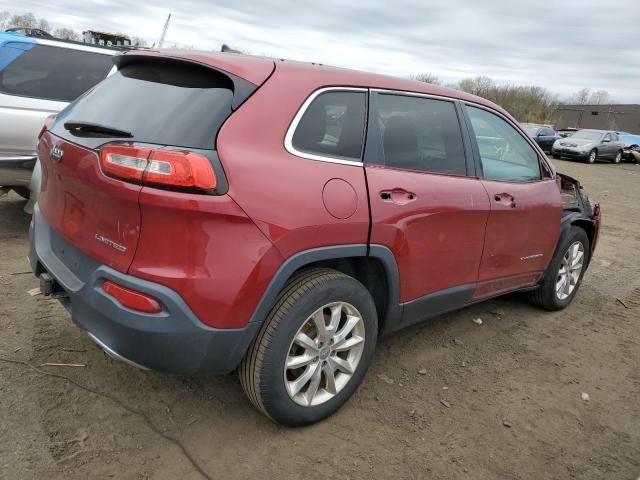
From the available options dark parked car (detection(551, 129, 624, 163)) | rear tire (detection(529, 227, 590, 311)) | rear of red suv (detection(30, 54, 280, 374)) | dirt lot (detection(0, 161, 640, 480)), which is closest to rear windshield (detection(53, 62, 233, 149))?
rear of red suv (detection(30, 54, 280, 374))

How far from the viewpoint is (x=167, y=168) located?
212 cm

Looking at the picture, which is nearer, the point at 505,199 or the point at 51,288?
the point at 51,288

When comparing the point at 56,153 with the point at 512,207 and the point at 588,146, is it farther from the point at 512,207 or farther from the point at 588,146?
the point at 588,146

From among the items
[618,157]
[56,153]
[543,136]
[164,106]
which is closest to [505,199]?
[164,106]

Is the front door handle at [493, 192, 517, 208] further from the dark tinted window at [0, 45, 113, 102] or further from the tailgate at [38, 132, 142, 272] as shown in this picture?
the dark tinted window at [0, 45, 113, 102]

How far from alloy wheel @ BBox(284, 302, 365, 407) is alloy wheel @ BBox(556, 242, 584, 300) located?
2.60m

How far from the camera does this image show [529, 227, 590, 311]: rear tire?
4484 mm

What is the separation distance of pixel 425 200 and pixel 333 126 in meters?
0.69

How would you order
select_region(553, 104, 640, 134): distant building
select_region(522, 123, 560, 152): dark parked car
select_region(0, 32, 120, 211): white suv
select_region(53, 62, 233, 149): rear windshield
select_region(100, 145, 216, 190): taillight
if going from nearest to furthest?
select_region(100, 145, 216, 190): taillight → select_region(53, 62, 233, 149): rear windshield → select_region(0, 32, 120, 211): white suv → select_region(522, 123, 560, 152): dark parked car → select_region(553, 104, 640, 134): distant building

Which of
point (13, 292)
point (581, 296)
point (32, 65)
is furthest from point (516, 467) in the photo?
point (32, 65)

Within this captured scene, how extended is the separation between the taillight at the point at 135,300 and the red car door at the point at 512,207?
2.23m

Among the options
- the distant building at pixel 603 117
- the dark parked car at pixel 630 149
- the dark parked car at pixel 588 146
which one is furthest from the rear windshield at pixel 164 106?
the distant building at pixel 603 117

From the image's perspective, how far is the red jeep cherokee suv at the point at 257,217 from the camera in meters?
2.17

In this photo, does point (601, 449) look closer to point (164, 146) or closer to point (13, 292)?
point (164, 146)
